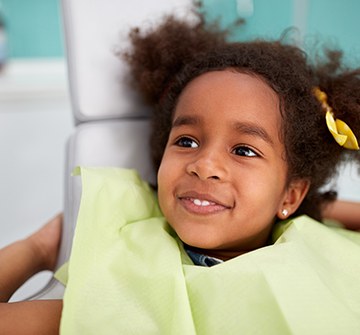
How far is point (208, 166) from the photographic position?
2.45ft

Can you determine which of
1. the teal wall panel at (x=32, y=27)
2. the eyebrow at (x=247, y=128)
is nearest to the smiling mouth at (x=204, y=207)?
the eyebrow at (x=247, y=128)

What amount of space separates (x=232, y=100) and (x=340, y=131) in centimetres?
20

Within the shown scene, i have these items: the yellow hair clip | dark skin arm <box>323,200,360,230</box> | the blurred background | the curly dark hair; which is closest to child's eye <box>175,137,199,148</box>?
the curly dark hair

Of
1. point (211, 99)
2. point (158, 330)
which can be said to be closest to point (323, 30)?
point (211, 99)

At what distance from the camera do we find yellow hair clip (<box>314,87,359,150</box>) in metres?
0.83

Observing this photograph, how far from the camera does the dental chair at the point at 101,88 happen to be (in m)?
1.01

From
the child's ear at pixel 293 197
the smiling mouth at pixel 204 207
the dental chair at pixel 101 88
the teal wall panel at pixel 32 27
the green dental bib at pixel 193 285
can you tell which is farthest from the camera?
the teal wall panel at pixel 32 27

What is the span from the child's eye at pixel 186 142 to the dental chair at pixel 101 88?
199 millimetres

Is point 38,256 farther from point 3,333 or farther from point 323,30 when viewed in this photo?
point 323,30

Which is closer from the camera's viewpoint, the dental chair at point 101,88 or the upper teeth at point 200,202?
the upper teeth at point 200,202

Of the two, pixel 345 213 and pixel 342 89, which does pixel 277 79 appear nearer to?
pixel 342 89

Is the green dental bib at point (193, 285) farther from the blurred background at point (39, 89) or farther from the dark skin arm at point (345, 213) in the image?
the blurred background at point (39, 89)

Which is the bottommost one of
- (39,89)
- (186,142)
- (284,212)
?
(39,89)

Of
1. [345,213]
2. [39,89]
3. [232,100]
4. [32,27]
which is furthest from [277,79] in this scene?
[32,27]
